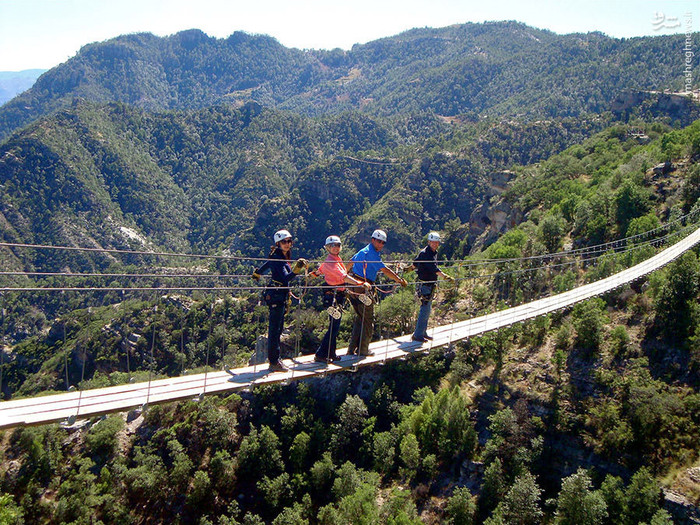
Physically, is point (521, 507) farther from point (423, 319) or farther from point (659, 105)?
point (659, 105)

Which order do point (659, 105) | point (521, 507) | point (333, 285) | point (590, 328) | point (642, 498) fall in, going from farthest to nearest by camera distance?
1. point (659, 105)
2. point (590, 328)
3. point (521, 507)
4. point (642, 498)
5. point (333, 285)

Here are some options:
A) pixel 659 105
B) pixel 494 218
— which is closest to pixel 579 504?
pixel 494 218

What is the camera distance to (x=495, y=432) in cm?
1305

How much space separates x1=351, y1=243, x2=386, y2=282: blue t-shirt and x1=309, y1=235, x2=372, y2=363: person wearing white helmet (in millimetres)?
379

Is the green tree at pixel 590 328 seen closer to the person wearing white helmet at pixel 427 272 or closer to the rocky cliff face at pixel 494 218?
the person wearing white helmet at pixel 427 272

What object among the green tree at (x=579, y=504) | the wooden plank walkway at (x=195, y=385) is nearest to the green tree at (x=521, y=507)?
the green tree at (x=579, y=504)

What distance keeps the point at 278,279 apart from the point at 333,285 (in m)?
1.15

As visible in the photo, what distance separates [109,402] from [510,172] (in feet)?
199

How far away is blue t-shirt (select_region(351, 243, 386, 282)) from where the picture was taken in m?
10.4

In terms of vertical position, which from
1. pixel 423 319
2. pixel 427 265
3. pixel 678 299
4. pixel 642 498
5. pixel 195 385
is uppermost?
pixel 427 265

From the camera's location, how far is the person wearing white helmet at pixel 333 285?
980cm

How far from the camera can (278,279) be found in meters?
9.55

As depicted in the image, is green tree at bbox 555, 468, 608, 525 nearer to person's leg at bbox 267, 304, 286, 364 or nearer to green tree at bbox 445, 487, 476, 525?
green tree at bbox 445, 487, 476, 525

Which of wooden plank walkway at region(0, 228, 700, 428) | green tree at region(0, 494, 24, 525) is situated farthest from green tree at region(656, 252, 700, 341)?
green tree at region(0, 494, 24, 525)
